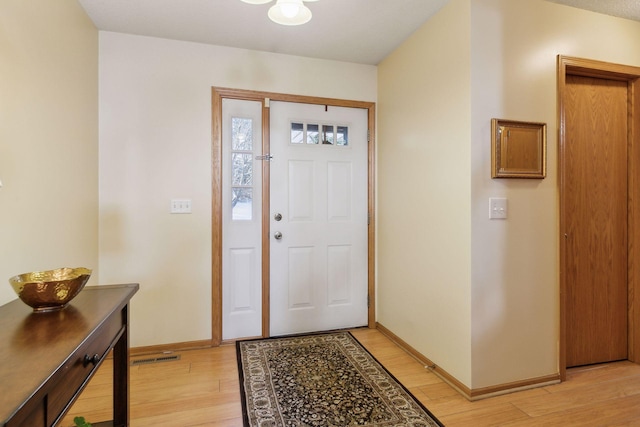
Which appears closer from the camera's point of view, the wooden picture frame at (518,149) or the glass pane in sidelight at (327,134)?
the wooden picture frame at (518,149)

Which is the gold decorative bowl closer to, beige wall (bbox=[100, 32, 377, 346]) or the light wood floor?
the light wood floor

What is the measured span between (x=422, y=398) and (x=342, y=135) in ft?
7.11

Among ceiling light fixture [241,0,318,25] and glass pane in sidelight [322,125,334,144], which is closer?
ceiling light fixture [241,0,318,25]

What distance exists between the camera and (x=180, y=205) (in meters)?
2.58

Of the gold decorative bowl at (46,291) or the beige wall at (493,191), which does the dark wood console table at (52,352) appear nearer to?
the gold decorative bowl at (46,291)

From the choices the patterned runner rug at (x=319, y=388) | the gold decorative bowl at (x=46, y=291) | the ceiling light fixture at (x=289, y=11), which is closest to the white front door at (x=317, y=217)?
the patterned runner rug at (x=319, y=388)

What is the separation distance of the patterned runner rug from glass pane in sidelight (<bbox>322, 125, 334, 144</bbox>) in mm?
1761

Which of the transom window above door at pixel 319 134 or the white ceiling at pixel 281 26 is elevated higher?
the white ceiling at pixel 281 26

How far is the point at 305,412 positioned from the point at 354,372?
0.54 meters

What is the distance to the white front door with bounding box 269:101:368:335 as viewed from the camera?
284cm

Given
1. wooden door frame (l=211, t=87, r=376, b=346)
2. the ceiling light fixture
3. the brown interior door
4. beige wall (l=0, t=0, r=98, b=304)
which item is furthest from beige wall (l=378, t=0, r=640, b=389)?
beige wall (l=0, t=0, r=98, b=304)

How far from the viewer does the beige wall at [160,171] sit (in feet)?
8.05

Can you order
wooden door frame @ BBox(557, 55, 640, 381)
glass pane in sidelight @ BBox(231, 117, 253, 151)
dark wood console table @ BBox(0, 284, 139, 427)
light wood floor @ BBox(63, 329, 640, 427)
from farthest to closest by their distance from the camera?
glass pane in sidelight @ BBox(231, 117, 253, 151) < wooden door frame @ BBox(557, 55, 640, 381) < light wood floor @ BBox(63, 329, 640, 427) < dark wood console table @ BBox(0, 284, 139, 427)

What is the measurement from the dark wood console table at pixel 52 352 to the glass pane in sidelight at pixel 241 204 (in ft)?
4.27
